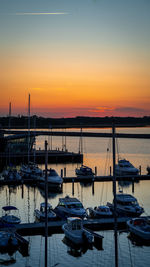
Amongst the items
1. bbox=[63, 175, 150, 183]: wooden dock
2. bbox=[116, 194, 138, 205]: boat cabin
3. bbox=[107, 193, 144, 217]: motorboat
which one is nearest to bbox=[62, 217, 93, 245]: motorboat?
bbox=[107, 193, 144, 217]: motorboat

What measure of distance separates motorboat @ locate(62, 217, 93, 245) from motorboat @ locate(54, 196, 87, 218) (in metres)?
4.02

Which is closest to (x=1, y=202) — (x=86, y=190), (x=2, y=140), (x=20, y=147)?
(x=86, y=190)

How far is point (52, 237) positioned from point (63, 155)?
4547cm

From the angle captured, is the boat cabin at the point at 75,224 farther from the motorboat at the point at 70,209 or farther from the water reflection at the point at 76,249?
the motorboat at the point at 70,209

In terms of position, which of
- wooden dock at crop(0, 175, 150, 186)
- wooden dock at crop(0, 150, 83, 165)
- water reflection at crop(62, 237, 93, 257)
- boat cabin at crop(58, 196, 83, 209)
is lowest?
water reflection at crop(62, 237, 93, 257)

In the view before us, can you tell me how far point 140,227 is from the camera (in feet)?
73.0

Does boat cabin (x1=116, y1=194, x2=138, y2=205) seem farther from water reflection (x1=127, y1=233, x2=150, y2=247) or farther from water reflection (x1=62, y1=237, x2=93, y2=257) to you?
water reflection (x1=62, y1=237, x2=93, y2=257)

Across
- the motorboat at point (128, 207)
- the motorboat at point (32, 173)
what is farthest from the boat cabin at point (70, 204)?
the motorboat at point (32, 173)

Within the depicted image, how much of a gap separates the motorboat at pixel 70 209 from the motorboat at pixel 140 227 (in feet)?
14.2

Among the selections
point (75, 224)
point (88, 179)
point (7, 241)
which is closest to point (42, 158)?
point (88, 179)

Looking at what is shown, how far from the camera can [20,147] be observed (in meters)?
71.9

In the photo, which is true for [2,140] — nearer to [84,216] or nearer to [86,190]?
[86,190]

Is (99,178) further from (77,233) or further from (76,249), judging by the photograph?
(76,249)

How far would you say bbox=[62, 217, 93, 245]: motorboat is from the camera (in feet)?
68.4
